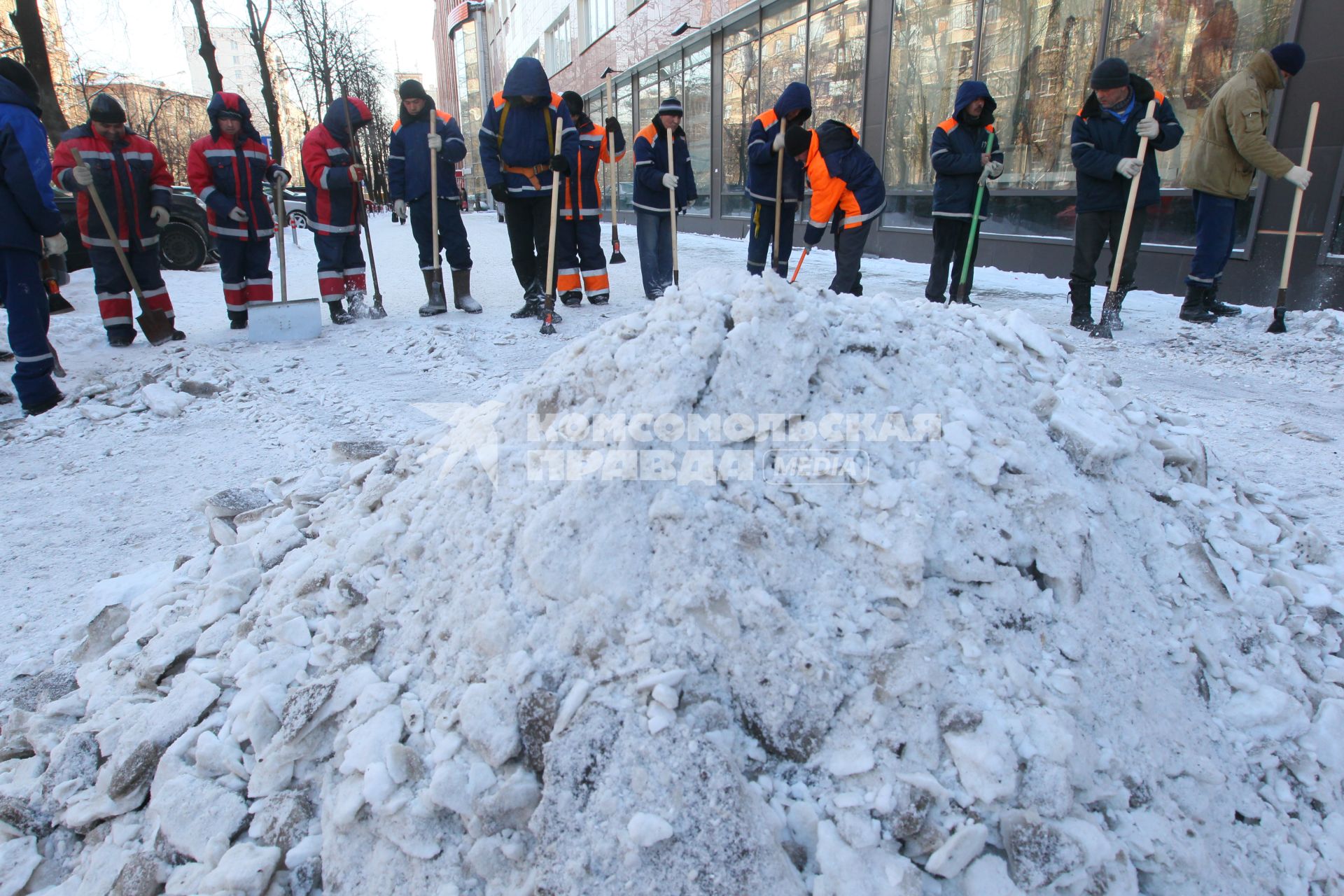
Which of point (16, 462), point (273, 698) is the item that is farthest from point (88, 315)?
point (273, 698)

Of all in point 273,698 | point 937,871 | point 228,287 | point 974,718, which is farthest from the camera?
point 228,287

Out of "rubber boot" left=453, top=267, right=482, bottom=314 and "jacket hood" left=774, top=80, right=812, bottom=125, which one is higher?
"jacket hood" left=774, top=80, right=812, bottom=125

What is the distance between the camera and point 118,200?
550 cm

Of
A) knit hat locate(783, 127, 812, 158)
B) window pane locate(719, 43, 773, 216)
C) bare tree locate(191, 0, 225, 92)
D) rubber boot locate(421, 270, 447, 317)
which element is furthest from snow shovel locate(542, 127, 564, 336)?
bare tree locate(191, 0, 225, 92)

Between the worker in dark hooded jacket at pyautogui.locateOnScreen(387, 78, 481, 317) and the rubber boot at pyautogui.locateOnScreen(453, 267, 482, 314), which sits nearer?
the worker in dark hooded jacket at pyautogui.locateOnScreen(387, 78, 481, 317)

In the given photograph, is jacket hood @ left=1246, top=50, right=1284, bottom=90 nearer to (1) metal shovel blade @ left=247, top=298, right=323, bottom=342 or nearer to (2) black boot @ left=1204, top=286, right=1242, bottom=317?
(2) black boot @ left=1204, top=286, right=1242, bottom=317

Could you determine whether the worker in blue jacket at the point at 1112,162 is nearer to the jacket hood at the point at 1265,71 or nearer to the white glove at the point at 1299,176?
the jacket hood at the point at 1265,71

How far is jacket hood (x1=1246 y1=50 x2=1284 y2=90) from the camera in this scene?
17.1 ft

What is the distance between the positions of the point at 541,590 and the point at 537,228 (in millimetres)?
5378

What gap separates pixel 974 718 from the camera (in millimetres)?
1428

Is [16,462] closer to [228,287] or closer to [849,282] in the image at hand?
[228,287]

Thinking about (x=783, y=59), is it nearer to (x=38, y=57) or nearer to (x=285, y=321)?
(x=285, y=321)

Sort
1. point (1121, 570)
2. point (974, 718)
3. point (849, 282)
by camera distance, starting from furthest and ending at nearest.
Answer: point (849, 282) < point (1121, 570) < point (974, 718)

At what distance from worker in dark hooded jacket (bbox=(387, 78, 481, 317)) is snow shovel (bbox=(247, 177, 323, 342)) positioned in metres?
0.93
